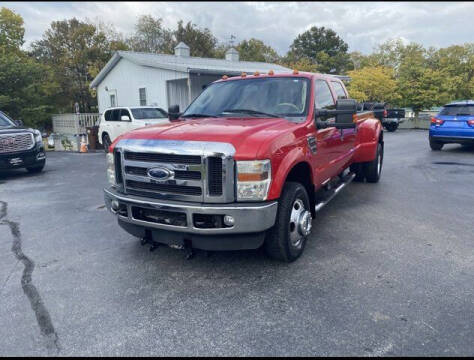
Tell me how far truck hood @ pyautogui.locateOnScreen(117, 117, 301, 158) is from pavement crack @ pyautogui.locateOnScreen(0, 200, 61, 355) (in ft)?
5.55

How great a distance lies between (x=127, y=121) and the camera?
44.6 ft

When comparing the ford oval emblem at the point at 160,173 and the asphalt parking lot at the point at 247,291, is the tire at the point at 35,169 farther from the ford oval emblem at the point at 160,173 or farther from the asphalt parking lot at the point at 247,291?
the ford oval emblem at the point at 160,173

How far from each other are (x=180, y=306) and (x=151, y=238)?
0.82 meters

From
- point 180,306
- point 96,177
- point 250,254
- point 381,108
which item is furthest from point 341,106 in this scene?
point 96,177

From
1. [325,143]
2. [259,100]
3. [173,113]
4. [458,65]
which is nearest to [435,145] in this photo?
[325,143]

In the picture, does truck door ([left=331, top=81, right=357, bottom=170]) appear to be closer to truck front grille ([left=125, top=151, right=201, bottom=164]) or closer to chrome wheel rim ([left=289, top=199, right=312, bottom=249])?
chrome wheel rim ([left=289, top=199, right=312, bottom=249])

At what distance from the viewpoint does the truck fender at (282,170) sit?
3311 millimetres

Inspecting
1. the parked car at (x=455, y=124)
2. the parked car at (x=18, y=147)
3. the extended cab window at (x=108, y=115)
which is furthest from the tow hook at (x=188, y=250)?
the extended cab window at (x=108, y=115)

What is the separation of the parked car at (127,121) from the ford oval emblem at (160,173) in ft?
33.3

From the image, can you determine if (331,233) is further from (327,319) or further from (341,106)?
(327,319)

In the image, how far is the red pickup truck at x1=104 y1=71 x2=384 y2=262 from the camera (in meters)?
3.20

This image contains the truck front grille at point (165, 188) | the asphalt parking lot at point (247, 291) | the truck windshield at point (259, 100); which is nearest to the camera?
the asphalt parking lot at point (247, 291)

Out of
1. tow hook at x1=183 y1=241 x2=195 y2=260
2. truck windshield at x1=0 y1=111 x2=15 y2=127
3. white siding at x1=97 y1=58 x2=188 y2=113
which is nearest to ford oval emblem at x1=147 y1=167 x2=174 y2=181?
tow hook at x1=183 y1=241 x2=195 y2=260

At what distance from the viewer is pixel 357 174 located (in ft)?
25.3
